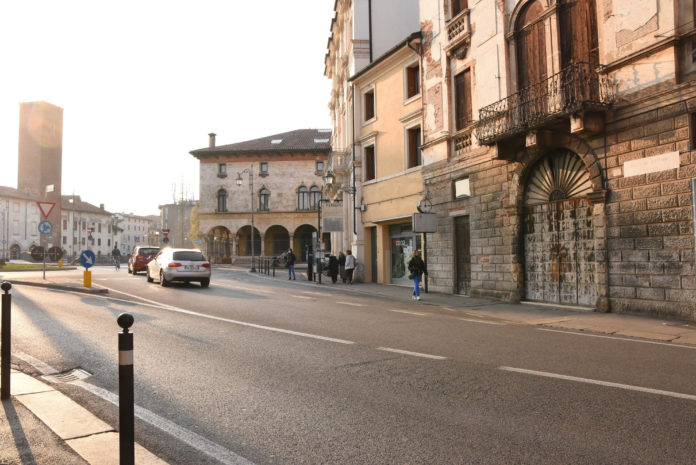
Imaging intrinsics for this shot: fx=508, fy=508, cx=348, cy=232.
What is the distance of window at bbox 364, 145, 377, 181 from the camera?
25.4 meters

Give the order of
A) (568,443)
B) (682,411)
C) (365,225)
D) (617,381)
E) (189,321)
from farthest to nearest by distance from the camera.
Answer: (365,225)
(189,321)
(617,381)
(682,411)
(568,443)

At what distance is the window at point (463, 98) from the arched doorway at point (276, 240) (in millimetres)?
40992

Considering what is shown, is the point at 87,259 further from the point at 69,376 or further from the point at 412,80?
the point at 412,80

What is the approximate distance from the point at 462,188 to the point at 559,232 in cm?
440

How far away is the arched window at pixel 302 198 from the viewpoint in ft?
183

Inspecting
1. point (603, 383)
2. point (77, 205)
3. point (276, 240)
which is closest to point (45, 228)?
point (603, 383)

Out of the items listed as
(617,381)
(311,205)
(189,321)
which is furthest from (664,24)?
(311,205)

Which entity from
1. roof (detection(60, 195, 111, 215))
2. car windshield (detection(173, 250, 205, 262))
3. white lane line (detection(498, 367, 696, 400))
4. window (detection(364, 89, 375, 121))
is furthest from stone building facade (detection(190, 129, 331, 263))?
roof (detection(60, 195, 111, 215))

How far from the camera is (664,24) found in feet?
35.0

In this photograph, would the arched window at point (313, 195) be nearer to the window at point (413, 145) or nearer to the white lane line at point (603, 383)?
the window at point (413, 145)

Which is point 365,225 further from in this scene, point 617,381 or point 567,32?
point 617,381

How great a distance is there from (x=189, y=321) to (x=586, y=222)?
32.1 feet

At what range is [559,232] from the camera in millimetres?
13711

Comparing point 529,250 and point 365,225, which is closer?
point 529,250
